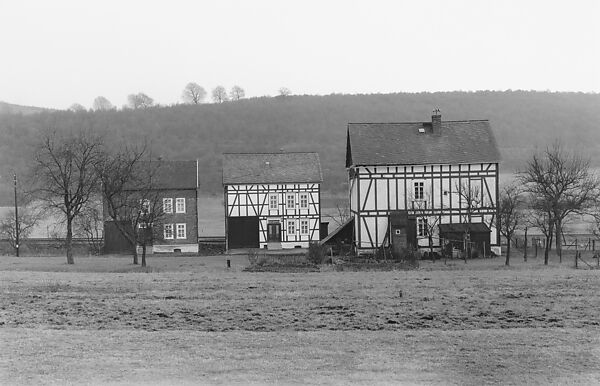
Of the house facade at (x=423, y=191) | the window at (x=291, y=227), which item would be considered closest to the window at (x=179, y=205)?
the window at (x=291, y=227)

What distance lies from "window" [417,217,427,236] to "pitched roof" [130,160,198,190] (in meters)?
19.5

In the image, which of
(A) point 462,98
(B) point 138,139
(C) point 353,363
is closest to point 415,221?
(C) point 353,363

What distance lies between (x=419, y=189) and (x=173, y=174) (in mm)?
21750

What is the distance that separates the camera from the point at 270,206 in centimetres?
5147

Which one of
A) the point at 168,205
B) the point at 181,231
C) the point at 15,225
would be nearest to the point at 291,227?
the point at 181,231

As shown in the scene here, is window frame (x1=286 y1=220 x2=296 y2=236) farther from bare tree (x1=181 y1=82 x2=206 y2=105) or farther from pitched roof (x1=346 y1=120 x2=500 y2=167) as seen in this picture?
bare tree (x1=181 y1=82 x2=206 y2=105)

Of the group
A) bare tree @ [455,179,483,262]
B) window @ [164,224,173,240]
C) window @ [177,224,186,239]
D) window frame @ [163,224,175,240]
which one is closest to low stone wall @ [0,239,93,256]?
window frame @ [163,224,175,240]

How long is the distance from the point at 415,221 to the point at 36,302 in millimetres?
27828

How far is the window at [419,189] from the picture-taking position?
42.2m

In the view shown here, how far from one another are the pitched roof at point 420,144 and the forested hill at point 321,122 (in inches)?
1336

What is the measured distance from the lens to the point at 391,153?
1678 inches

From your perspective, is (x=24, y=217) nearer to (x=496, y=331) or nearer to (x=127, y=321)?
(x=127, y=321)

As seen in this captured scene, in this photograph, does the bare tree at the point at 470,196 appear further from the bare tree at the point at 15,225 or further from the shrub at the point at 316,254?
the bare tree at the point at 15,225

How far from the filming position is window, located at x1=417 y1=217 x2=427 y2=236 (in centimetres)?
4200
